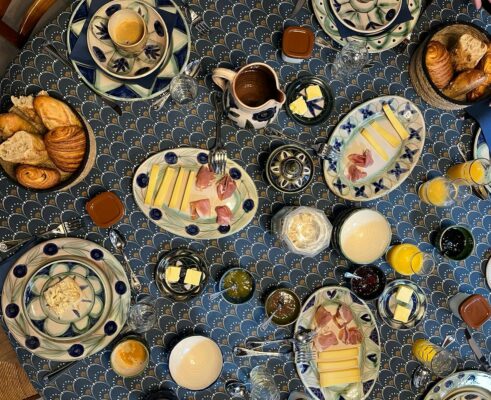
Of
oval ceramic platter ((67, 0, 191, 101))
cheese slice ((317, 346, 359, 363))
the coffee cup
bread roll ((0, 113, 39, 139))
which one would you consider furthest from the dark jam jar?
bread roll ((0, 113, 39, 139))

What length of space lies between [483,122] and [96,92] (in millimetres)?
1531

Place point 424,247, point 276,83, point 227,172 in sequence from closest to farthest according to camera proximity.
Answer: point 276,83 → point 227,172 → point 424,247

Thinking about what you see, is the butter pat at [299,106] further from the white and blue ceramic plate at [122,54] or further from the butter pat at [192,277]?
the butter pat at [192,277]

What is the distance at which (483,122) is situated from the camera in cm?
221

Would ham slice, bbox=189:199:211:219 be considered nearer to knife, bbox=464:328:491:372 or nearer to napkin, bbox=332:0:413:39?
napkin, bbox=332:0:413:39

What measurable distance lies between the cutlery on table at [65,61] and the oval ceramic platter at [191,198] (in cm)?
22

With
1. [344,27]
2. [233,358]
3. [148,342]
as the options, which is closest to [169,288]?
[148,342]

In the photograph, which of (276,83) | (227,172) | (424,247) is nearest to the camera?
(276,83)

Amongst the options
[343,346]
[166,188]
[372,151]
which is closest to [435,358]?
[343,346]

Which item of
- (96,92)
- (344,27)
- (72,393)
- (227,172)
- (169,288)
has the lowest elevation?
(72,393)

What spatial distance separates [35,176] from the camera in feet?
5.90

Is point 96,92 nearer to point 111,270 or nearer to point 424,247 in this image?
point 111,270

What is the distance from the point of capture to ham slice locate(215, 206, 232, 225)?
198cm

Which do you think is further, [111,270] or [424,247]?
[424,247]
